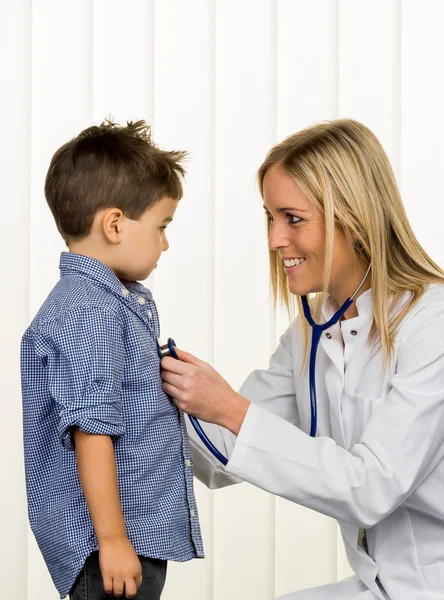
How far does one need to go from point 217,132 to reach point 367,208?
86cm

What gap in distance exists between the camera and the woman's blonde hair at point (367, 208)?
1.49 meters

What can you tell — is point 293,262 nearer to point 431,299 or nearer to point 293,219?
point 293,219

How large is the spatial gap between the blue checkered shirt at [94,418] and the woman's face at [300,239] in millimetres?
340

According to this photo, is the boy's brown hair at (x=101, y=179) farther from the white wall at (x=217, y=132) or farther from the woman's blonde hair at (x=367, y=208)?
the white wall at (x=217, y=132)

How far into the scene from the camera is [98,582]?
A: 1242mm

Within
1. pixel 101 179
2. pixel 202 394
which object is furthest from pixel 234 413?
pixel 101 179

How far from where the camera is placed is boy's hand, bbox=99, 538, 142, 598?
3.91 ft

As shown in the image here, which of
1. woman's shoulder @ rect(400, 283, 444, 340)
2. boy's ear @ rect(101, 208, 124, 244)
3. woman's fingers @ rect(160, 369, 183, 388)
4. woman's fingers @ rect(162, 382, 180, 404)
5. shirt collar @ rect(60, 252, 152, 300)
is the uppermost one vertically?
boy's ear @ rect(101, 208, 124, 244)

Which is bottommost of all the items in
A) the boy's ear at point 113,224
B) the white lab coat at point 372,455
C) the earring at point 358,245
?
the white lab coat at point 372,455

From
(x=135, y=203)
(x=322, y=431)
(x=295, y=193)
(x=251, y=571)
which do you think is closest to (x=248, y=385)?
(x=322, y=431)

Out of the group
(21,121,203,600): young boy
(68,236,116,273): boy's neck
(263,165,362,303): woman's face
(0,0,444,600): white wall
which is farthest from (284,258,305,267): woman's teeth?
(0,0,444,600): white wall

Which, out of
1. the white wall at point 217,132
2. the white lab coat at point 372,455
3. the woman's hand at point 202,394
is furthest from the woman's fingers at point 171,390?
the white wall at point 217,132

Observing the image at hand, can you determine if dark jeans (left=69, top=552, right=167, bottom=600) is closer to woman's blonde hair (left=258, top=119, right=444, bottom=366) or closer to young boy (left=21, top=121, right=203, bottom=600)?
young boy (left=21, top=121, right=203, bottom=600)

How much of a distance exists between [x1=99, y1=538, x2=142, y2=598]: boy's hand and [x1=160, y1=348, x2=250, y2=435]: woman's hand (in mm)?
240
